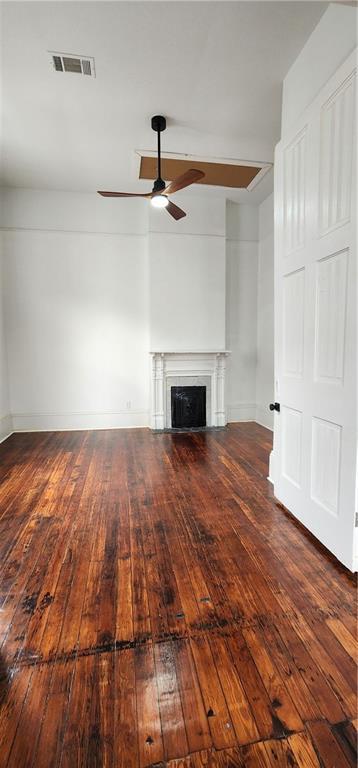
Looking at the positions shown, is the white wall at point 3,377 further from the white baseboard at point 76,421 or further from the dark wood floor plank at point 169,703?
the dark wood floor plank at point 169,703

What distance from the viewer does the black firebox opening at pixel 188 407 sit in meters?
5.41

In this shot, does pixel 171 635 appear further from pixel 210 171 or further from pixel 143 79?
pixel 210 171

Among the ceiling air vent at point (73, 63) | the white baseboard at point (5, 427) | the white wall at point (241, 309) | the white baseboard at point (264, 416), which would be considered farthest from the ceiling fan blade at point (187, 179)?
the white baseboard at point (5, 427)

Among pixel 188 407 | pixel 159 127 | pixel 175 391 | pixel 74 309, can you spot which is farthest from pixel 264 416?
pixel 159 127

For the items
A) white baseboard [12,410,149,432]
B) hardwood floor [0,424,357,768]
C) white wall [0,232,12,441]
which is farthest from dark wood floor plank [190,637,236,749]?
white wall [0,232,12,441]

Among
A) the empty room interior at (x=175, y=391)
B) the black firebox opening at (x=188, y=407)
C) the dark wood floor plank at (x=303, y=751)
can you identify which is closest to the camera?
the dark wood floor plank at (x=303, y=751)

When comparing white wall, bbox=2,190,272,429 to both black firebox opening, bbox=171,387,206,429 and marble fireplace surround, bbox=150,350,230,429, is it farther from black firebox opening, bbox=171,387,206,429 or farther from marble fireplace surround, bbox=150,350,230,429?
black firebox opening, bbox=171,387,206,429

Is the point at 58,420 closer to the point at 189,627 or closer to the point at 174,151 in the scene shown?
the point at 174,151

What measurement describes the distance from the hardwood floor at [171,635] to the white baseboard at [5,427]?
2.11m

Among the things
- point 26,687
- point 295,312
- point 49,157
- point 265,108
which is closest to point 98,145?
point 49,157

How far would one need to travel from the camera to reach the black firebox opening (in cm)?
541

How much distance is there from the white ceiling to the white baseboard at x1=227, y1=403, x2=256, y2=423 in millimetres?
3471

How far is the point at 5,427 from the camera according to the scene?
199 inches

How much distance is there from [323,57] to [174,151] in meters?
2.02
